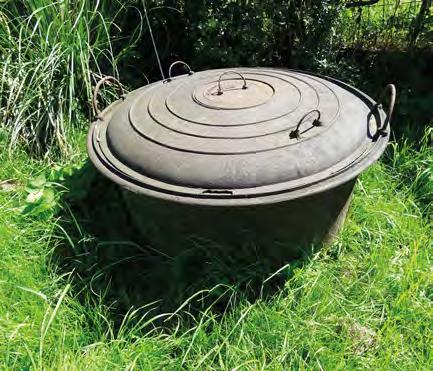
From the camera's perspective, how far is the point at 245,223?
184cm

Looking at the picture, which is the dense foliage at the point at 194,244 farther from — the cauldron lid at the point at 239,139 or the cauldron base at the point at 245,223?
the cauldron lid at the point at 239,139

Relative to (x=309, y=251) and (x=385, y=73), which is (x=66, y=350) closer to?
(x=309, y=251)

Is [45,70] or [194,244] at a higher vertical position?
[45,70]

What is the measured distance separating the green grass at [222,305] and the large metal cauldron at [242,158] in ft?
0.76

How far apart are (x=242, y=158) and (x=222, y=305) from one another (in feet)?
2.29

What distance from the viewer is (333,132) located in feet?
6.27

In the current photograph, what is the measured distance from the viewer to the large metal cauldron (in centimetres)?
176

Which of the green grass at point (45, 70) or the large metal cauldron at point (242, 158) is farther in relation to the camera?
the green grass at point (45, 70)

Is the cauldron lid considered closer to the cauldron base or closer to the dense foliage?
the cauldron base

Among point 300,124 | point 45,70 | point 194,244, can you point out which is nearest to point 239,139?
point 300,124

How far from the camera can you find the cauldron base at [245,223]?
1.81 metres

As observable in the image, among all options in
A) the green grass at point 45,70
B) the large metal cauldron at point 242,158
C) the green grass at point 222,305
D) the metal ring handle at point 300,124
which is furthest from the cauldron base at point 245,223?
the green grass at point 45,70

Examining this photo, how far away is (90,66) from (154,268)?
180cm

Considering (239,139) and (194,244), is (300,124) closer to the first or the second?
(239,139)
